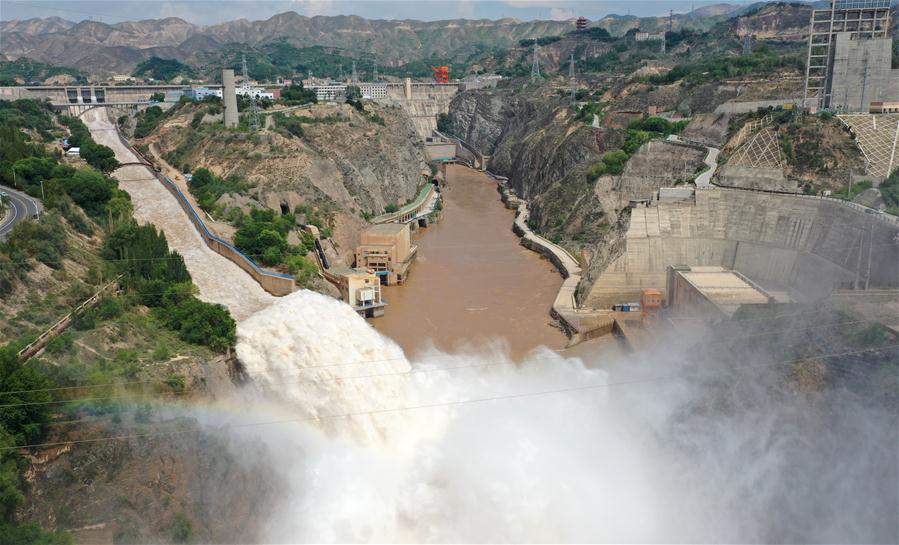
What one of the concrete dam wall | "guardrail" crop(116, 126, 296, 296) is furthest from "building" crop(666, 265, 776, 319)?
"guardrail" crop(116, 126, 296, 296)

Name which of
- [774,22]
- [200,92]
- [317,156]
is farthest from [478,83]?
[317,156]

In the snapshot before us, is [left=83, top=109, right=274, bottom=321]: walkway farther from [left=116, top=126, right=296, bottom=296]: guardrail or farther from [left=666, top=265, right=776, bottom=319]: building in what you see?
[left=666, top=265, right=776, bottom=319]: building

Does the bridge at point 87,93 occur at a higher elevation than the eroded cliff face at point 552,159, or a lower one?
higher

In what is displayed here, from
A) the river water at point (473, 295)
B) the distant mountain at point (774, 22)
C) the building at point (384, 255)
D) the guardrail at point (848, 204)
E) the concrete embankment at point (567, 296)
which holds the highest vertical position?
the distant mountain at point (774, 22)

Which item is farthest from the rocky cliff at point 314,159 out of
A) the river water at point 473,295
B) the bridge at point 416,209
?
the river water at point 473,295

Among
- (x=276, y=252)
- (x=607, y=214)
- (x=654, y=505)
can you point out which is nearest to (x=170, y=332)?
(x=276, y=252)

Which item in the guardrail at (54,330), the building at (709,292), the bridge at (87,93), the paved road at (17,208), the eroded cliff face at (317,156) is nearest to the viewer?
the guardrail at (54,330)

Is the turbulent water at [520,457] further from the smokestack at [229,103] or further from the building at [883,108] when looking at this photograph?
the smokestack at [229,103]

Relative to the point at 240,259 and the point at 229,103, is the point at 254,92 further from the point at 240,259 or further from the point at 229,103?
the point at 240,259
